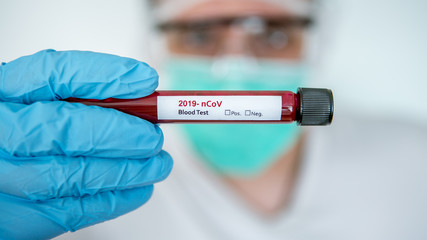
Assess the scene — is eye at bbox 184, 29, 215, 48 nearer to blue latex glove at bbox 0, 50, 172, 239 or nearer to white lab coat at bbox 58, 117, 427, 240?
white lab coat at bbox 58, 117, 427, 240

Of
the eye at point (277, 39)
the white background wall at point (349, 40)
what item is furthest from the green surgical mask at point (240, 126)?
the white background wall at point (349, 40)

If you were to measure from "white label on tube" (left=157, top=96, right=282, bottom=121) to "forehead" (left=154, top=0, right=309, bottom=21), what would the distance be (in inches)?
28.7

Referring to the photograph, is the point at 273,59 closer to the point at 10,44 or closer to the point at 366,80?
the point at 366,80

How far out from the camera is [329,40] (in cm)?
150

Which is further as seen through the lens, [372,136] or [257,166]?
[372,136]

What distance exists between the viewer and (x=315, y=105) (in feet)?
2.38

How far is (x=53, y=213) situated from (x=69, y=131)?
0.22 m

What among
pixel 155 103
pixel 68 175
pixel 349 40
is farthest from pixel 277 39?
pixel 68 175

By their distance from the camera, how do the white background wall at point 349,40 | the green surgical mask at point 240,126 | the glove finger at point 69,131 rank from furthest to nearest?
the white background wall at point 349,40 < the green surgical mask at point 240,126 < the glove finger at point 69,131

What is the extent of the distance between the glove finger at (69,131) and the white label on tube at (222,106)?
0.28 feet

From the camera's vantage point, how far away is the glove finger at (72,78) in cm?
70

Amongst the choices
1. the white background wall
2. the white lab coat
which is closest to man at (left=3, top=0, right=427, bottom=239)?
the white lab coat

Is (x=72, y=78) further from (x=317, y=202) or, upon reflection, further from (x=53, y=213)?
(x=317, y=202)

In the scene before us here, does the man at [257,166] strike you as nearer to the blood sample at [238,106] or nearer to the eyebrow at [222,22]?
the eyebrow at [222,22]
